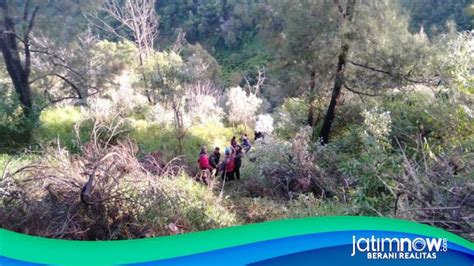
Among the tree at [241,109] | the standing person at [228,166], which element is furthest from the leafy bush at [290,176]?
the tree at [241,109]

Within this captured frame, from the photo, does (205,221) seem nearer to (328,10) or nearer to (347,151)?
(347,151)

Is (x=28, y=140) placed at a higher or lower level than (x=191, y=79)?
lower

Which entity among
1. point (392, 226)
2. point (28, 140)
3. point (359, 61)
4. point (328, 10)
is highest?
point (328, 10)

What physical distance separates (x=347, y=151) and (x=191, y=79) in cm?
431

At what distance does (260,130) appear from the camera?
14.7 meters

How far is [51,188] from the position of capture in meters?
4.66

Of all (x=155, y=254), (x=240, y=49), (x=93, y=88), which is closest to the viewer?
(x=155, y=254)

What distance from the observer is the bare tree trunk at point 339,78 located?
9352 mm

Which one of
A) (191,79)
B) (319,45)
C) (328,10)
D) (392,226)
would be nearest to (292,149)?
(319,45)

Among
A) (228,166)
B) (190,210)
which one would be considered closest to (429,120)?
(228,166)

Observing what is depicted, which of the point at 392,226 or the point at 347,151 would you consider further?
the point at 347,151

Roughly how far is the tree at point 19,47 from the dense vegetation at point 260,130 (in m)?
0.04

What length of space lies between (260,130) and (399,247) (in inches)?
448

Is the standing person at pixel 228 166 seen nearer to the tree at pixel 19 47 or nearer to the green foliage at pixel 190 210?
the green foliage at pixel 190 210
